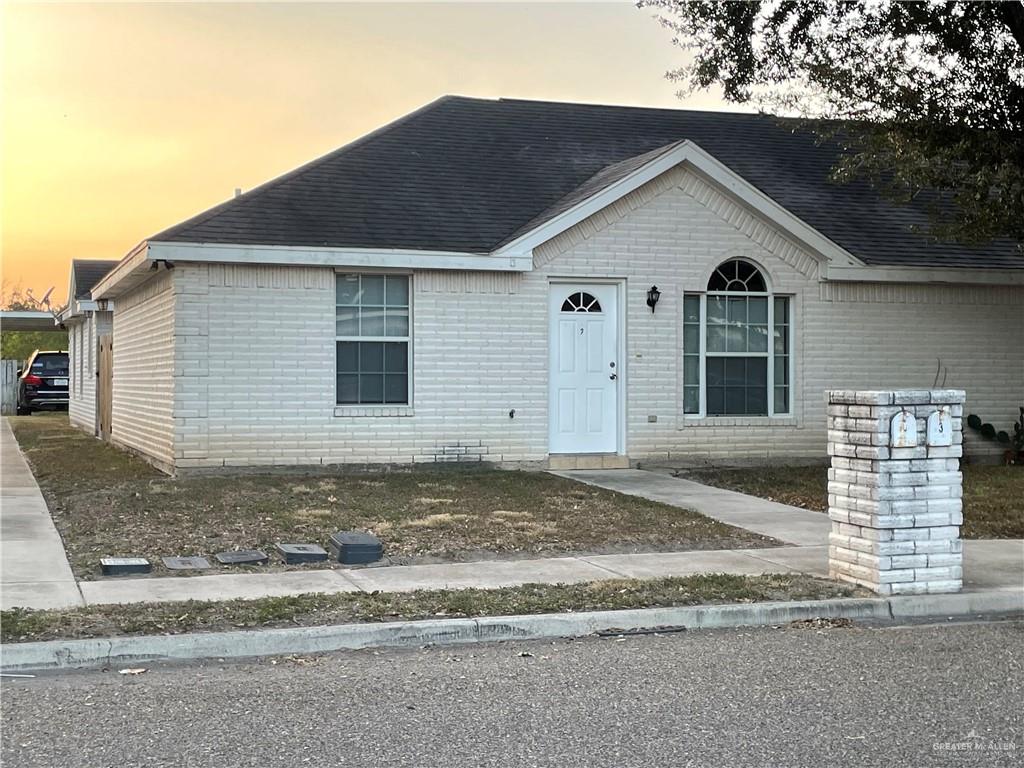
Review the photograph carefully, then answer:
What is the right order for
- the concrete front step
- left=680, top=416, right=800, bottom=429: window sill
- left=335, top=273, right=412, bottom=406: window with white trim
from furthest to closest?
left=680, top=416, right=800, bottom=429: window sill → the concrete front step → left=335, top=273, right=412, bottom=406: window with white trim

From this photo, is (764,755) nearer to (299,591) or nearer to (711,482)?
(299,591)

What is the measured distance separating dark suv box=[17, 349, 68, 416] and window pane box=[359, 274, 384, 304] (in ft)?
79.1

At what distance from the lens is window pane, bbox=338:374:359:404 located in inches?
581

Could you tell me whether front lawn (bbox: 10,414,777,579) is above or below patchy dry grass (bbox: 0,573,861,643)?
above

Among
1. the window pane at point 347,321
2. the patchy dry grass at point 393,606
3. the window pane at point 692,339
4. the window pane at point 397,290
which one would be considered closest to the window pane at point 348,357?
the window pane at point 347,321

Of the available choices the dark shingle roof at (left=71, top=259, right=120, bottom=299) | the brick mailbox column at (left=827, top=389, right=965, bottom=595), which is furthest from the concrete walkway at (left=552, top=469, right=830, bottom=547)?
the dark shingle roof at (left=71, top=259, right=120, bottom=299)

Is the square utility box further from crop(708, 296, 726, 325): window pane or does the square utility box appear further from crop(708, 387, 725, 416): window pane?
crop(708, 296, 726, 325): window pane

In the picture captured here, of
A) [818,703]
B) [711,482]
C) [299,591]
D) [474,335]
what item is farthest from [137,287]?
[818,703]

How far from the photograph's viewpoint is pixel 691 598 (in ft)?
24.5

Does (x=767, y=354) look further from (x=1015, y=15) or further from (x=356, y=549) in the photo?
(x=356, y=549)

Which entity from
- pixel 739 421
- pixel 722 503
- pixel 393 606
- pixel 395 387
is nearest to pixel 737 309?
pixel 739 421

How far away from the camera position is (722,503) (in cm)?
1241

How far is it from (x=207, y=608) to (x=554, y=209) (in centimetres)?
977

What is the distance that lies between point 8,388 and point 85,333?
1066 centimetres
